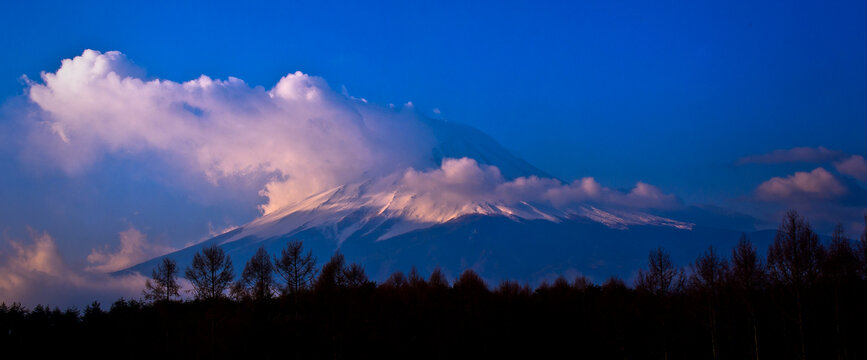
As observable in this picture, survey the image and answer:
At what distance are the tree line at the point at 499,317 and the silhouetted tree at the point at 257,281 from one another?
296 millimetres

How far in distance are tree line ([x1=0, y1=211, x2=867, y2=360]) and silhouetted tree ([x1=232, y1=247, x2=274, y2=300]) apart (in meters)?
0.30

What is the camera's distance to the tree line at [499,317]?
1315 inches

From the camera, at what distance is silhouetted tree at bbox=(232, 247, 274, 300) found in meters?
52.0

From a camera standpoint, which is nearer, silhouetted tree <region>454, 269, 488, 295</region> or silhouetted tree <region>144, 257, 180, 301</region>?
silhouetted tree <region>144, 257, 180, 301</region>

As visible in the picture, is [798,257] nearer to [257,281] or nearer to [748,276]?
[748,276]

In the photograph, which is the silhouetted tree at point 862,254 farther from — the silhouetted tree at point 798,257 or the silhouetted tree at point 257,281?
the silhouetted tree at point 257,281

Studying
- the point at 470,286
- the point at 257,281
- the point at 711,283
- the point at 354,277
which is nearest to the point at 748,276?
the point at 711,283

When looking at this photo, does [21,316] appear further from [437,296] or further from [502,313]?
[502,313]

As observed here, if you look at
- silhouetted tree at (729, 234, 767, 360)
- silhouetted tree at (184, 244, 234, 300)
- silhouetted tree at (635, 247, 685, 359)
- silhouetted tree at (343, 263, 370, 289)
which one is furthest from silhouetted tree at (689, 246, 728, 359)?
silhouetted tree at (184, 244, 234, 300)

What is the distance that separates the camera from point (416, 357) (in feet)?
137

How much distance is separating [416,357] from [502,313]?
950 cm

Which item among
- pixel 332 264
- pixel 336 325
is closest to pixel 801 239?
pixel 336 325

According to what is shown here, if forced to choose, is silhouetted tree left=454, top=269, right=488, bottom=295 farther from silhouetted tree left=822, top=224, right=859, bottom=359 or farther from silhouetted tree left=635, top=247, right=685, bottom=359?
silhouetted tree left=822, top=224, right=859, bottom=359

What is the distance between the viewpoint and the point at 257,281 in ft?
182
